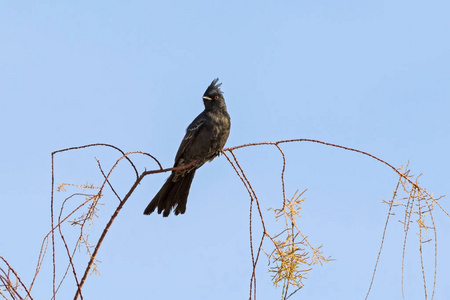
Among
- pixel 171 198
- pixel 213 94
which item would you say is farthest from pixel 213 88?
pixel 171 198

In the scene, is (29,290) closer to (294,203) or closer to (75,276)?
(75,276)

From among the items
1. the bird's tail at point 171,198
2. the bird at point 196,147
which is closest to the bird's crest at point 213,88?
the bird at point 196,147

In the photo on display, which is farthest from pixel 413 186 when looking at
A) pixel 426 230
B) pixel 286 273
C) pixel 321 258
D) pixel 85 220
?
pixel 85 220

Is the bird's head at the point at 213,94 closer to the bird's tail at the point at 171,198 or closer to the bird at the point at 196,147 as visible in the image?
the bird at the point at 196,147

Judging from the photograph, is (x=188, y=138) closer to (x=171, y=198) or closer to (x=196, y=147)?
(x=196, y=147)

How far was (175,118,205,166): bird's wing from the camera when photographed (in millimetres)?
6285

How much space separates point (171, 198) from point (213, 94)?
1.43m

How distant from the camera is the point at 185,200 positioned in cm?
593

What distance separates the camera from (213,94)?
6.72 meters

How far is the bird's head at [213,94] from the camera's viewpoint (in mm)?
6680

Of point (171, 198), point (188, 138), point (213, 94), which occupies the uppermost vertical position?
point (213, 94)

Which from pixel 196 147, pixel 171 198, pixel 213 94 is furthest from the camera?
pixel 213 94

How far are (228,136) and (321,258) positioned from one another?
353 centimetres

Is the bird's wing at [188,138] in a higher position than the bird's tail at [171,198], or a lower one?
higher
